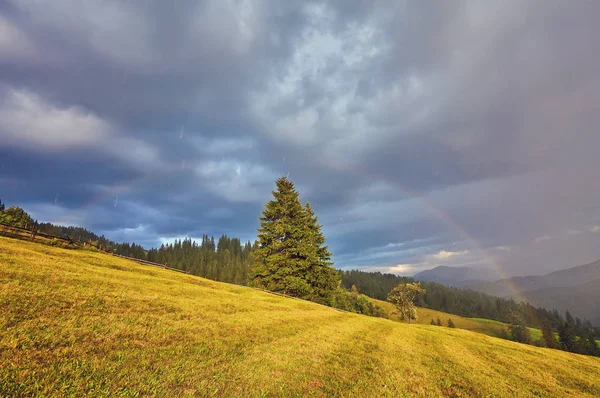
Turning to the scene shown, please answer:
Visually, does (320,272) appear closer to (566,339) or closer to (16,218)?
(16,218)

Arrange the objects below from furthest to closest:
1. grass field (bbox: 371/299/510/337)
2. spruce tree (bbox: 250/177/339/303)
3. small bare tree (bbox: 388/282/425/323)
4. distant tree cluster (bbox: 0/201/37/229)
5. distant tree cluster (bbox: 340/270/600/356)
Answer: grass field (bbox: 371/299/510/337), distant tree cluster (bbox: 340/270/600/356), small bare tree (bbox: 388/282/425/323), spruce tree (bbox: 250/177/339/303), distant tree cluster (bbox: 0/201/37/229)

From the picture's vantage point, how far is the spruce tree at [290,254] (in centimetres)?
4406

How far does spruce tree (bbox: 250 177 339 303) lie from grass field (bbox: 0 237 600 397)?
25.0 meters

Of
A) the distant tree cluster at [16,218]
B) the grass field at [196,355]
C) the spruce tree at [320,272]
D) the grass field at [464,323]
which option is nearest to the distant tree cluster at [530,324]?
the grass field at [464,323]

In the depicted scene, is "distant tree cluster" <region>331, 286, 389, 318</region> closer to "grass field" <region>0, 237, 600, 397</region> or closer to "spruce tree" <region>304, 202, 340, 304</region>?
"spruce tree" <region>304, 202, 340, 304</region>

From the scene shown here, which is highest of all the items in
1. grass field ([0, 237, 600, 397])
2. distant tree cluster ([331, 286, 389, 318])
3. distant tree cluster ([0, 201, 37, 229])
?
distant tree cluster ([0, 201, 37, 229])

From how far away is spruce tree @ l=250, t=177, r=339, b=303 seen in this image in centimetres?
4406

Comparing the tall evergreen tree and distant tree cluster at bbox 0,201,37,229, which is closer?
distant tree cluster at bbox 0,201,37,229

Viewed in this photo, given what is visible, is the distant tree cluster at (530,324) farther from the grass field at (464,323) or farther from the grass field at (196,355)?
the grass field at (196,355)

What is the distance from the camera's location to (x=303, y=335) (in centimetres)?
1623

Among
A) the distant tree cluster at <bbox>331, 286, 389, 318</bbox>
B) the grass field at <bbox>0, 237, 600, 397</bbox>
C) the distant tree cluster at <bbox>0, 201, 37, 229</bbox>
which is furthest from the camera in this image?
the distant tree cluster at <bbox>331, 286, 389, 318</bbox>

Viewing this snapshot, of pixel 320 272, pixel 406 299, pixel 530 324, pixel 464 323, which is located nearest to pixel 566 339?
pixel 464 323

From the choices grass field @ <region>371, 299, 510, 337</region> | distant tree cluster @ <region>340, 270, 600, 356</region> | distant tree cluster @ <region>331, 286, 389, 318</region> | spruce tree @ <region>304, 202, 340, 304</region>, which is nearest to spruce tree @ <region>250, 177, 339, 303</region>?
spruce tree @ <region>304, 202, 340, 304</region>

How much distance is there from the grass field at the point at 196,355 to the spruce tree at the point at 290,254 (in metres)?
25.0
